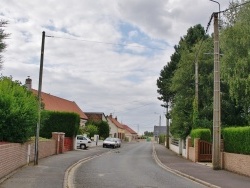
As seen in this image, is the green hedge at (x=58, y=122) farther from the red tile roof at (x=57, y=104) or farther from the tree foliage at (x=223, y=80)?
the red tile roof at (x=57, y=104)

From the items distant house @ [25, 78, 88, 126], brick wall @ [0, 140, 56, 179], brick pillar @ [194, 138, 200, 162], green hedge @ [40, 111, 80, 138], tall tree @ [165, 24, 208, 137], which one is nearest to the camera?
brick wall @ [0, 140, 56, 179]

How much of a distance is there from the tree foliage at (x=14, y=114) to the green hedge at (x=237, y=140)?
1122 centimetres

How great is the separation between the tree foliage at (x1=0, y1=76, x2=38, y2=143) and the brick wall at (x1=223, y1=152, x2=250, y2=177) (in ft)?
35.9

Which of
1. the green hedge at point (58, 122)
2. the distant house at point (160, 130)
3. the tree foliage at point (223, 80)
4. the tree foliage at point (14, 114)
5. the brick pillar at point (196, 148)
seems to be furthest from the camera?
the distant house at point (160, 130)

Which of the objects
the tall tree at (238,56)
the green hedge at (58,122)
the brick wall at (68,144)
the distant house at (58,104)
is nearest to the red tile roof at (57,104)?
the distant house at (58,104)

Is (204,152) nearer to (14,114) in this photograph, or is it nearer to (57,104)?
(14,114)

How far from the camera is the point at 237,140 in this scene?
2380 cm

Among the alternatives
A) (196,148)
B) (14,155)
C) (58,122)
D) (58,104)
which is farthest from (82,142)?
(14,155)

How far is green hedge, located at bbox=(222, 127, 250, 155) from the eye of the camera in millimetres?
22031

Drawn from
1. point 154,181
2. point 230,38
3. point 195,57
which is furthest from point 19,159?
point 195,57

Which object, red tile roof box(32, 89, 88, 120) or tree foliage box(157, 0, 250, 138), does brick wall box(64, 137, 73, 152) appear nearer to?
tree foliage box(157, 0, 250, 138)

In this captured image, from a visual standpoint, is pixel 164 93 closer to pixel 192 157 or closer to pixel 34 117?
pixel 192 157

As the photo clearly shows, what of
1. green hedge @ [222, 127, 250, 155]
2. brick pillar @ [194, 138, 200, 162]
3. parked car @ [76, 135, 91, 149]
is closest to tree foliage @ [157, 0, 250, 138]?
green hedge @ [222, 127, 250, 155]

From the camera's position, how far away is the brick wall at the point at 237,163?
21.0 m
